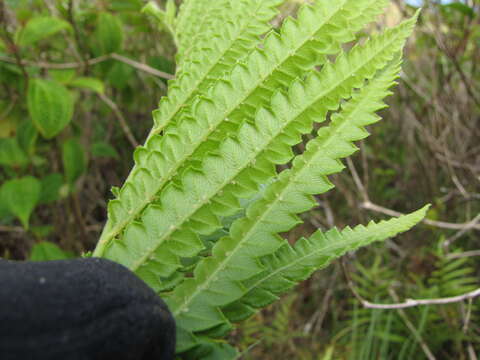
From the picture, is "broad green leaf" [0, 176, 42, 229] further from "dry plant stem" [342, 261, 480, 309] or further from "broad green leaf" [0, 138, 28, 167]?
"dry plant stem" [342, 261, 480, 309]

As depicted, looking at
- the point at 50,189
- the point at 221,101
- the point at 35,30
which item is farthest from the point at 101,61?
the point at 221,101

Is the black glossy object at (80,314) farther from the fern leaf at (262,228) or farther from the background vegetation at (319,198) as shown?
the background vegetation at (319,198)

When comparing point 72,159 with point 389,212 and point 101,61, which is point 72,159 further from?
point 389,212

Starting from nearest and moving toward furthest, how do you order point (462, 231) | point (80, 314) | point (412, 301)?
point (80, 314) < point (412, 301) < point (462, 231)

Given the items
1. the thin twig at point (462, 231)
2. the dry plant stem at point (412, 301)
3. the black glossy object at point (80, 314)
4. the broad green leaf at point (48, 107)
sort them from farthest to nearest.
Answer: the thin twig at point (462, 231) < the broad green leaf at point (48, 107) < the dry plant stem at point (412, 301) < the black glossy object at point (80, 314)

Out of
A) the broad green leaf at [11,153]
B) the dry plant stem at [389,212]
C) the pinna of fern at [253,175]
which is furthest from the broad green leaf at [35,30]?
the pinna of fern at [253,175]
